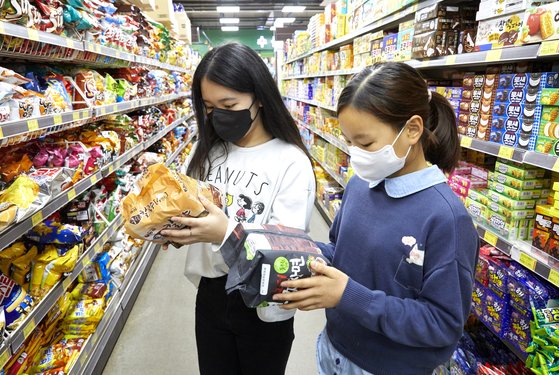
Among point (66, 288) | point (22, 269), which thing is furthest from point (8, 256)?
point (66, 288)

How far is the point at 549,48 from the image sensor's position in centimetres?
129

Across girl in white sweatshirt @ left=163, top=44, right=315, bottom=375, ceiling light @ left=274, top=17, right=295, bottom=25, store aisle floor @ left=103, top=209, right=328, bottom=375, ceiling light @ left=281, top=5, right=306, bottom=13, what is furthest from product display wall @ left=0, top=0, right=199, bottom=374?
ceiling light @ left=274, top=17, right=295, bottom=25

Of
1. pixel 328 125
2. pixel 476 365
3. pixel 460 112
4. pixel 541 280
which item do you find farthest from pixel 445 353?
pixel 328 125

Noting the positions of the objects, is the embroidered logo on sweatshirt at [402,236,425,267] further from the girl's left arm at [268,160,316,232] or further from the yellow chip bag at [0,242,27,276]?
the yellow chip bag at [0,242,27,276]

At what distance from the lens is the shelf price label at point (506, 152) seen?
155cm

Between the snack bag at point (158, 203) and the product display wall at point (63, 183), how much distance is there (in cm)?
58

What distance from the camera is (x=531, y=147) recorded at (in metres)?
1.48

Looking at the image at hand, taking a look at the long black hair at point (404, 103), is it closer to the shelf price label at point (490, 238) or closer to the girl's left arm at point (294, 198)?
the girl's left arm at point (294, 198)

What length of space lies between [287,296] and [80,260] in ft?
5.08

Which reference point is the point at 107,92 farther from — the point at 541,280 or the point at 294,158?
the point at 541,280

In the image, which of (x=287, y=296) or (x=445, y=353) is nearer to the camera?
(x=287, y=296)

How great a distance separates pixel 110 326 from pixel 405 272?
2213mm

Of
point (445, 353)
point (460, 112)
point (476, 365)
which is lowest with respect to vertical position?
point (476, 365)

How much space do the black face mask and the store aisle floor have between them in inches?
66.3
